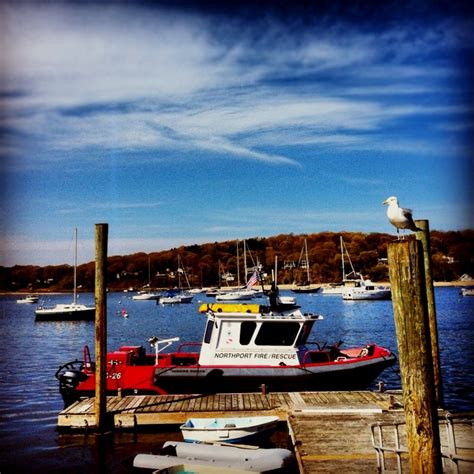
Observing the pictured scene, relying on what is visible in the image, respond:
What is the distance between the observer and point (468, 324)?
46.5 metres

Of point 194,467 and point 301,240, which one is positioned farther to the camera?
point 301,240

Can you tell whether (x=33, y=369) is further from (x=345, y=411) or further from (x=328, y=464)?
(x=328, y=464)

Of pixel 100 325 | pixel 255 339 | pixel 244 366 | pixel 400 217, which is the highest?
Result: pixel 400 217

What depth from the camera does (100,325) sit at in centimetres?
1294

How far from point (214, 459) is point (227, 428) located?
48.1 inches

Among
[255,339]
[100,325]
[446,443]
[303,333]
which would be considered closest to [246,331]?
[255,339]

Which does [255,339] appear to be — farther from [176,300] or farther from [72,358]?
[176,300]

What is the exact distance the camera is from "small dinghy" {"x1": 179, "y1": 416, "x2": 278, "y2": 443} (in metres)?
11.0

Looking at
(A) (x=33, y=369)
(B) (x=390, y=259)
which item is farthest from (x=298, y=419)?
(A) (x=33, y=369)

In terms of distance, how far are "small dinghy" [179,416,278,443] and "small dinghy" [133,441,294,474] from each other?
516mm

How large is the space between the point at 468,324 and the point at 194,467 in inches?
1668

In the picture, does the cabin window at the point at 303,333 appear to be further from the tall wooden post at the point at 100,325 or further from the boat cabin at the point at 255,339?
the tall wooden post at the point at 100,325

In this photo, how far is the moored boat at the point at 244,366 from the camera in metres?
15.2

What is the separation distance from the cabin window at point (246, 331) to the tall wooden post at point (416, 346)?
9.41 metres
